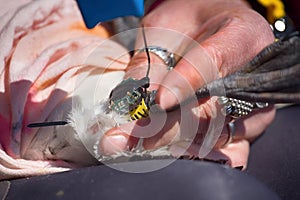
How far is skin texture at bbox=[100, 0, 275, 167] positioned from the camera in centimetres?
63

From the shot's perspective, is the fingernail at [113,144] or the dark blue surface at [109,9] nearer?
the fingernail at [113,144]

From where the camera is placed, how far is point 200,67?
25.4 inches

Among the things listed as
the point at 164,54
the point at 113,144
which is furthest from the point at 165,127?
the point at 164,54

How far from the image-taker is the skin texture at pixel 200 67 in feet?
2.08

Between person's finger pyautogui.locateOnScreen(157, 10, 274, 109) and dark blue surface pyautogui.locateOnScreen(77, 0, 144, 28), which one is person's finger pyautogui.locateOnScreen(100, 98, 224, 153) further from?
dark blue surface pyautogui.locateOnScreen(77, 0, 144, 28)

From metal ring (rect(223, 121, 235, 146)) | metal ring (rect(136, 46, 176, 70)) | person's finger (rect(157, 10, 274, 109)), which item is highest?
person's finger (rect(157, 10, 274, 109))

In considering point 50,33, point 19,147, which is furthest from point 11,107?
point 50,33

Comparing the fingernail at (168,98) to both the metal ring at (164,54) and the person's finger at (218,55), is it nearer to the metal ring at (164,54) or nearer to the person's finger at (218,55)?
the person's finger at (218,55)

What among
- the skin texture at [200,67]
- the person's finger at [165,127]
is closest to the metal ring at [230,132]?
the skin texture at [200,67]

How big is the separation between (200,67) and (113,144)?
13 cm

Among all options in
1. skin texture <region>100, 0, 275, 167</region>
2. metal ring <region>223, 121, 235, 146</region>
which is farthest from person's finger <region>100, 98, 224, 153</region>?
metal ring <region>223, 121, 235, 146</region>

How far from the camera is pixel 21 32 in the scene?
821 millimetres

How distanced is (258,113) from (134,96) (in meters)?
0.28

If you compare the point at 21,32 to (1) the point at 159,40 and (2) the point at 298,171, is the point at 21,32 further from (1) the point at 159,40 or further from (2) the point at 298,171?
(2) the point at 298,171
